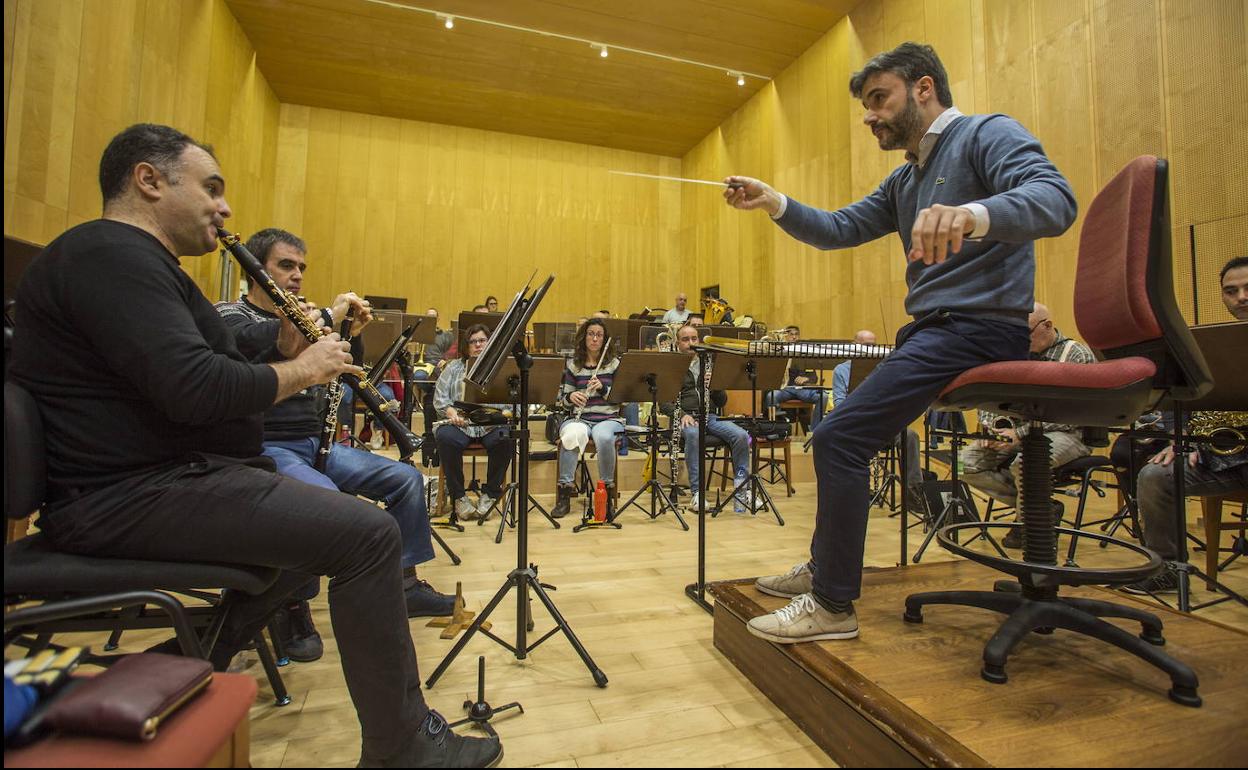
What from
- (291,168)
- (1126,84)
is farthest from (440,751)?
(291,168)

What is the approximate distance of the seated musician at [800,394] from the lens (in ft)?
19.2

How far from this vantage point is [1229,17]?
167 inches

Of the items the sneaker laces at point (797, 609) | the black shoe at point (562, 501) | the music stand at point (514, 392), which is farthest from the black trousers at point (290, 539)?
the black shoe at point (562, 501)

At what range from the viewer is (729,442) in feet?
15.3

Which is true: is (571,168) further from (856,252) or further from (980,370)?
(980,370)

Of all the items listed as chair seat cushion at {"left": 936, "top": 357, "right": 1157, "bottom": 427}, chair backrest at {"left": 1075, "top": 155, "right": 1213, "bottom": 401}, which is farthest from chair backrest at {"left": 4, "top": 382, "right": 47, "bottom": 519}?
chair backrest at {"left": 1075, "top": 155, "right": 1213, "bottom": 401}

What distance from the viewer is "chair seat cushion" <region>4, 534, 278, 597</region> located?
1.19 m

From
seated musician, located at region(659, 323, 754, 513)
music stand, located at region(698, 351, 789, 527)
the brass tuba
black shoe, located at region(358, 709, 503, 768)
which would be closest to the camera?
black shoe, located at region(358, 709, 503, 768)

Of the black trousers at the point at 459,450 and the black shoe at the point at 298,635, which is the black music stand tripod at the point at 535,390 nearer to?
the black trousers at the point at 459,450

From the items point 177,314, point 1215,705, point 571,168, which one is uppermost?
point 571,168

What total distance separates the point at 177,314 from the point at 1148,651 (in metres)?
2.23

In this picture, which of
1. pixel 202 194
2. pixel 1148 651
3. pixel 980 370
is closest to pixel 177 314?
pixel 202 194

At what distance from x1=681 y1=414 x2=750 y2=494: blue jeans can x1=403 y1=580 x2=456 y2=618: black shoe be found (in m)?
2.44

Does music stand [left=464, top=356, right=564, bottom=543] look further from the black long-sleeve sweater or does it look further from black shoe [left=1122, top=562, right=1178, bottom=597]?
black shoe [left=1122, top=562, right=1178, bottom=597]
